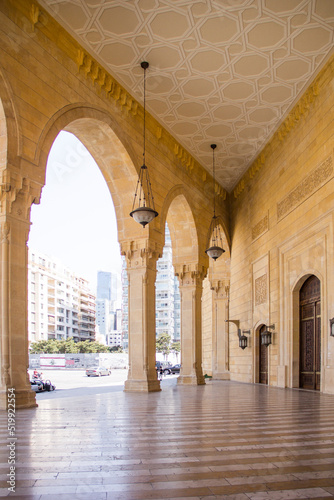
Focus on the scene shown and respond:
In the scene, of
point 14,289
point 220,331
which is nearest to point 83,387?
point 220,331

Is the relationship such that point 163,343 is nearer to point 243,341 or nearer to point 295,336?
point 243,341

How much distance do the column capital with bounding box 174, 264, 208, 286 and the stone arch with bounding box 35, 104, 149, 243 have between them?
132 inches

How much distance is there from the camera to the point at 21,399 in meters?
6.17

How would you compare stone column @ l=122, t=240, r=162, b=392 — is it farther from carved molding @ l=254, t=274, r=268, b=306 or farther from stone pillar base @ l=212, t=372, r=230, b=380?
stone pillar base @ l=212, t=372, r=230, b=380

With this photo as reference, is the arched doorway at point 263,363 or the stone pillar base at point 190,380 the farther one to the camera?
the arched doorway at point 263,363

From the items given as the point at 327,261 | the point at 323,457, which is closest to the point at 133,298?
the point at 327,261

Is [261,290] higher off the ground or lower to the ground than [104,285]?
lower

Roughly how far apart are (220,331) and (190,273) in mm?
4439

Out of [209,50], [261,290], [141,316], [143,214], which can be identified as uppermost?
[209,50]

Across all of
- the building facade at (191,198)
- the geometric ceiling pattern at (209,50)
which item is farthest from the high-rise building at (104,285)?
the geometric ceiling pattern at (209,50)

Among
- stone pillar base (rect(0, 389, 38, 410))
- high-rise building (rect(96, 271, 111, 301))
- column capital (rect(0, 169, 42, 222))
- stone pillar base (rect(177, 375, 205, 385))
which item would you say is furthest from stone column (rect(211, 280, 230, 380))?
high-rise building (rect(96, 271, 111, 301))

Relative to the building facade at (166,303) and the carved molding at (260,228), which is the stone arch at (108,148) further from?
the building facade at (166,303)

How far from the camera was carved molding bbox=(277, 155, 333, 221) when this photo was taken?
9.01m

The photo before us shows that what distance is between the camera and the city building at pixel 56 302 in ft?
189
